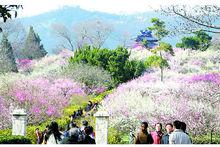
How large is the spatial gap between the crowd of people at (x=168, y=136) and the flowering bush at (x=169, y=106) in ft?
30.4

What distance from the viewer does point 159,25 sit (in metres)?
33.8

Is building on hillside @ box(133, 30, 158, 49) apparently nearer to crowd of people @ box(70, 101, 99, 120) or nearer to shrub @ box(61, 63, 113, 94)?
shrub @ box(61, 63, 113, 94)

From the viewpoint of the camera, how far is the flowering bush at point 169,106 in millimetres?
20531

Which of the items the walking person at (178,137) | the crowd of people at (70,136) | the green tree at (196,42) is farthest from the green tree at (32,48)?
the walking person at (178,137)

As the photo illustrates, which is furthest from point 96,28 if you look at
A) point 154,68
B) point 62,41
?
point 154,68

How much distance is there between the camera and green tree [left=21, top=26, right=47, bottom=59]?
55.2m

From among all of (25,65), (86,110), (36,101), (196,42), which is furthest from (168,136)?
(25,65)

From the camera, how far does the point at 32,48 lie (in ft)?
184

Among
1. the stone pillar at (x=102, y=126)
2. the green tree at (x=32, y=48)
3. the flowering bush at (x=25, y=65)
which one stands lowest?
the stone pillar at (x=102, y=126)

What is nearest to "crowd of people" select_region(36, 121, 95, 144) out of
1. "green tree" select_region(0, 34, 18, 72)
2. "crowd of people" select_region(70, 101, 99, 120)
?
"crowd of people" select_region(70, 101, 99, 120)

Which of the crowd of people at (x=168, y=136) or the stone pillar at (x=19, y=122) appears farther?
the stone pillar at (x=19, y=122)

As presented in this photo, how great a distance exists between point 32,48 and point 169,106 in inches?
1411

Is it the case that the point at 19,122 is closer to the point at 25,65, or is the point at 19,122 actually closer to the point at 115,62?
the point at 115,62

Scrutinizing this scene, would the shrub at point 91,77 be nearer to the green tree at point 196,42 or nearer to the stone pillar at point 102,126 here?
the green tree at point 196,42
